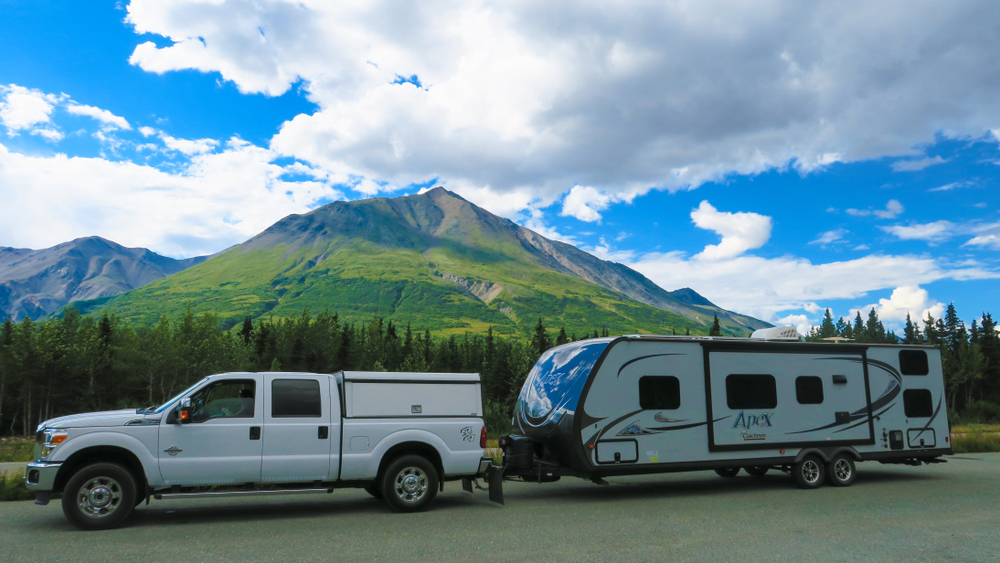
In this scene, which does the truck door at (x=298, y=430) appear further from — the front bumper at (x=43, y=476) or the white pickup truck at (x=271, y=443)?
the front bumper at (x=43, y=476)

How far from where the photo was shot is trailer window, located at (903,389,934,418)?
13.9m

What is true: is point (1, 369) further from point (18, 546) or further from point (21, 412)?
point (18, 546)

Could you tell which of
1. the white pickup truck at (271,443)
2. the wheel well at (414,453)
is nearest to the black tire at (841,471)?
the white pickup truck at (271,443)

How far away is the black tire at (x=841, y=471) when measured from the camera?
1284cm

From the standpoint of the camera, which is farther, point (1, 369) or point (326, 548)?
point (1, 369)

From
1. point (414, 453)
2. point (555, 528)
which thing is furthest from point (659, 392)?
point (414, 453)

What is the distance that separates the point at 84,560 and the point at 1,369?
6106 centimetres

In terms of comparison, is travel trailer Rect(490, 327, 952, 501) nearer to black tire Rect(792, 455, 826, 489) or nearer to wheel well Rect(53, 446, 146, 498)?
black tire Rect(792, 455, 826, 489)

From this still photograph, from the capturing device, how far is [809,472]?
501 inches

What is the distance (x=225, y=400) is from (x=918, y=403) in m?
14.5

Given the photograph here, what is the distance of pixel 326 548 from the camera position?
741cm

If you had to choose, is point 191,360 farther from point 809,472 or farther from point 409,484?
point 809,472

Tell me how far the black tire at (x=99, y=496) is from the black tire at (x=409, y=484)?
3.50m

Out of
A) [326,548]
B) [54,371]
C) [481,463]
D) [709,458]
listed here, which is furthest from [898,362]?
[54,371]
